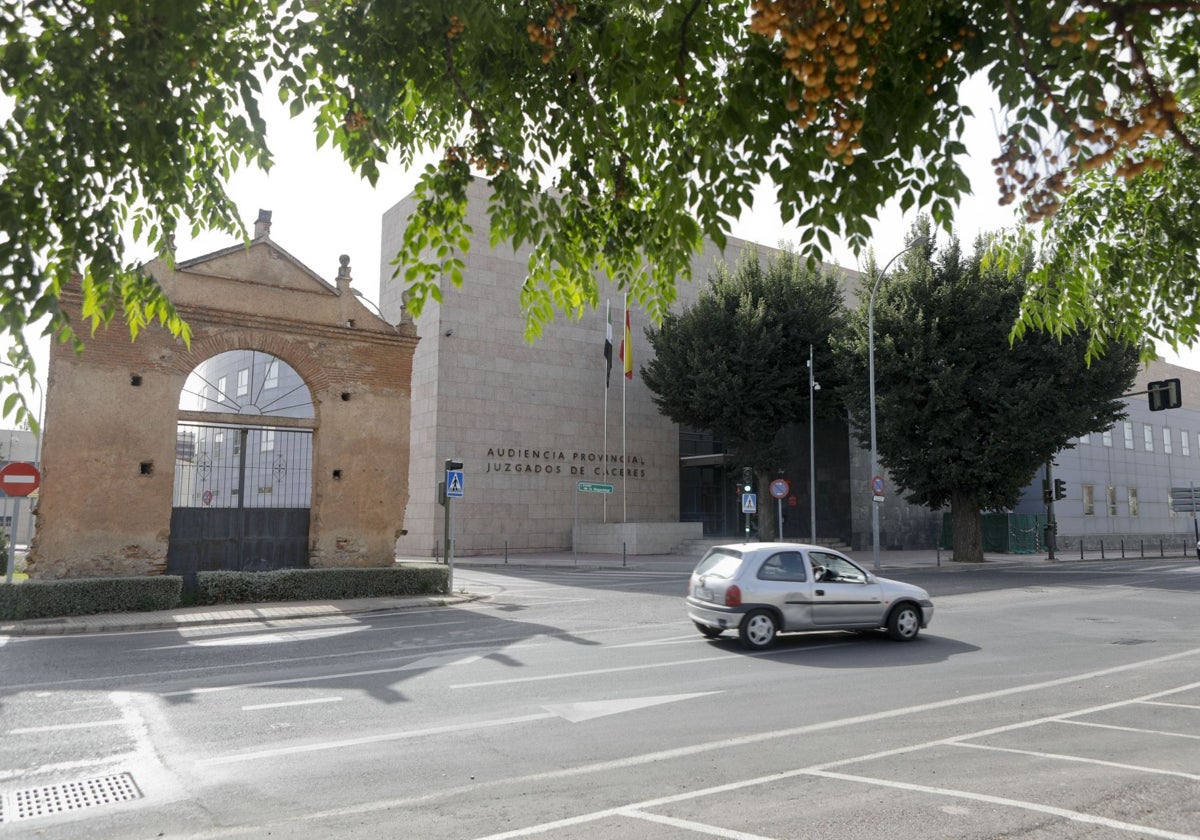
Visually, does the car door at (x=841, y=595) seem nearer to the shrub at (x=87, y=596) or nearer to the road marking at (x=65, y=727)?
the road marking at (x=65, y=727)

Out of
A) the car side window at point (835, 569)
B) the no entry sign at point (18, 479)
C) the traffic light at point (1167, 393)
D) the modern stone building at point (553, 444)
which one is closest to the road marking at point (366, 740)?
the car side window at point (835, 569)

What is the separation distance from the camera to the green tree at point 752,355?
1391 inches

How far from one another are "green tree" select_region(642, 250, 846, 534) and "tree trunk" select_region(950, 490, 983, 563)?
7342 mm

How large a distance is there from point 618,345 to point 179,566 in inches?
1055

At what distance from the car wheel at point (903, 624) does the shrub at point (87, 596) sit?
13162mm

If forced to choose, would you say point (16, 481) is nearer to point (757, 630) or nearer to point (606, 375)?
point (757, 630)

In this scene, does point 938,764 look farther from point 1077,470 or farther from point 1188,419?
point 1188,419

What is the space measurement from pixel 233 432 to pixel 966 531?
26.2 m

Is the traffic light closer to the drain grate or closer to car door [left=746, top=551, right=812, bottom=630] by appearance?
car door [left=746, top=551, right=812, bottom=630]

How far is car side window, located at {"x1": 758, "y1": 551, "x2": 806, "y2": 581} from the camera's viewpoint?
11.7 meters

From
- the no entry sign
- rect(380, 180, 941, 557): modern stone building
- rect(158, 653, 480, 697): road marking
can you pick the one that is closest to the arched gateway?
the no entry sign

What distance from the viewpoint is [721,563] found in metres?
12.1

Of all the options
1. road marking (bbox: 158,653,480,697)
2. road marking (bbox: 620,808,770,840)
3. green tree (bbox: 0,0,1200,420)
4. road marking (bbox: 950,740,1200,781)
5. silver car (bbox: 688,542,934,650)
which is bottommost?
road marking (bbox: 158,653,480,697)

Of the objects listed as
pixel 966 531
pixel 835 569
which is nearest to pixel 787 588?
pixel 835 569
